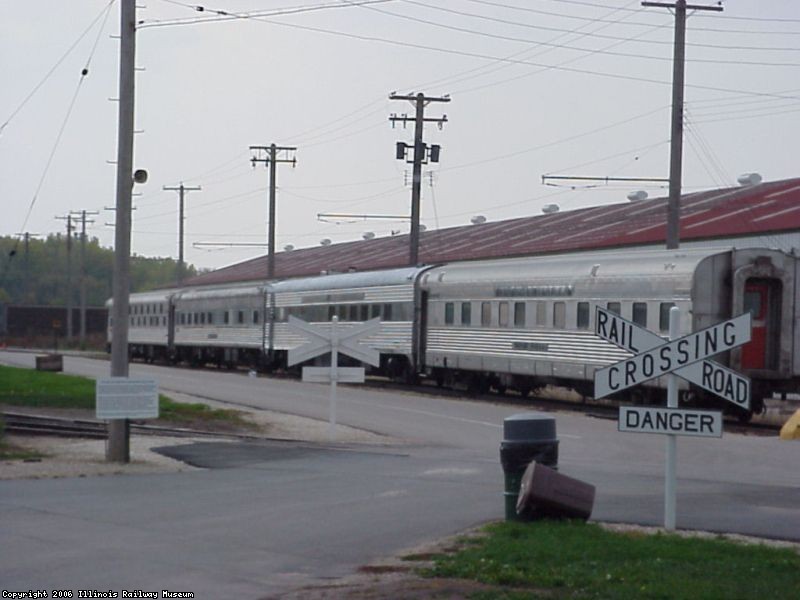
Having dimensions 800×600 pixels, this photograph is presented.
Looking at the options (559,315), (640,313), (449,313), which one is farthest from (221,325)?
Answer: (640,313)

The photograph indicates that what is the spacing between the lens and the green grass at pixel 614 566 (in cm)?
879

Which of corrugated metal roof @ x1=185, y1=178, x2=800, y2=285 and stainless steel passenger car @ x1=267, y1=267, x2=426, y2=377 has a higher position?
corrugated metal roof @ x1=185, y1=178, x2=800, y2=285

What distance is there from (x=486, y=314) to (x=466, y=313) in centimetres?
120

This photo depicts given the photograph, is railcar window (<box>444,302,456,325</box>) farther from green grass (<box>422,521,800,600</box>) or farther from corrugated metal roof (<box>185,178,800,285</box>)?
green grass (<box>422,521,800,600</box>)

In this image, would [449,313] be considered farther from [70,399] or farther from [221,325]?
[221,325]

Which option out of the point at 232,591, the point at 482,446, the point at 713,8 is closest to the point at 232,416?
the point at 482,446

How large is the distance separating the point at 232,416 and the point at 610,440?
8152 millimetres

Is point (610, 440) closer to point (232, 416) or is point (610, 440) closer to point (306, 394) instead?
point (232, 416)

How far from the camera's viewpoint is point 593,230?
49438 millimetres

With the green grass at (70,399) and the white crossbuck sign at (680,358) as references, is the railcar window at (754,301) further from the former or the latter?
the white crossbuck sign at (680,358)

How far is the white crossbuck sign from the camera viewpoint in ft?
35.6

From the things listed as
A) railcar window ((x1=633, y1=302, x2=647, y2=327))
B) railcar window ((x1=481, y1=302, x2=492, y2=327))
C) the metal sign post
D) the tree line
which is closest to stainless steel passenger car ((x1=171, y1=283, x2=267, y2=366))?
railcar window ((x1=481, y1=302, x2=492, y2=327))

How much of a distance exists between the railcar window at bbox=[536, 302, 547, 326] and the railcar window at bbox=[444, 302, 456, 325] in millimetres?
4494

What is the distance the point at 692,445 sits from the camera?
21.6m
